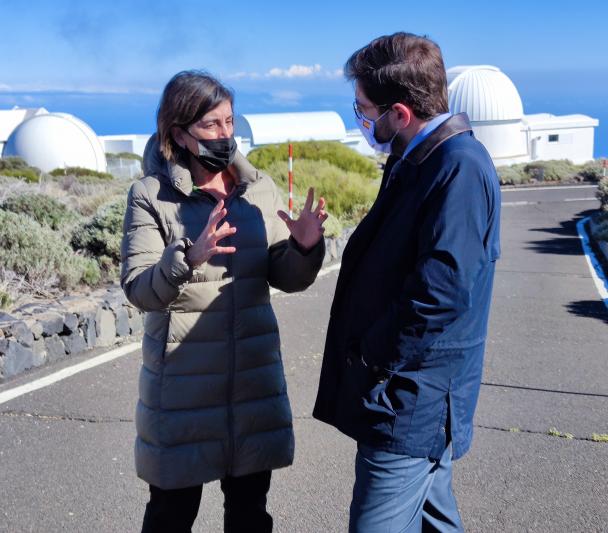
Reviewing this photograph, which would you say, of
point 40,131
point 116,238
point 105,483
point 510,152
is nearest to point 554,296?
point 116,238

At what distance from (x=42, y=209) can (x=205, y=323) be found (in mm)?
9567

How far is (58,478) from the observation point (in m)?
4.20

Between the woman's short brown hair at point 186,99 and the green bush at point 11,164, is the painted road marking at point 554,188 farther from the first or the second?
the woman's short brown hair at point 186,99

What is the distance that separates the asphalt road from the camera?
3.81 m

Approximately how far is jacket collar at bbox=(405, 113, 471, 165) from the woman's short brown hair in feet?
2.57

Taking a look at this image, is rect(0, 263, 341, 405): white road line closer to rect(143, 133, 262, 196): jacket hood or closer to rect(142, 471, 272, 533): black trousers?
rect(142, 471, 272, 533): black trousers

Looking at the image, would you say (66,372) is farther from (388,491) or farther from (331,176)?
(331,176)

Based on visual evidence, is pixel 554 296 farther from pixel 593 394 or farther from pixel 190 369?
pixel 190 369

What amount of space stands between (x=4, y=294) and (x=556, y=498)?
15.9ft

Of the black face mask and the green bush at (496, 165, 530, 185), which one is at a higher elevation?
the black face mask

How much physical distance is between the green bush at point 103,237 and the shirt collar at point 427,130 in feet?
24.5

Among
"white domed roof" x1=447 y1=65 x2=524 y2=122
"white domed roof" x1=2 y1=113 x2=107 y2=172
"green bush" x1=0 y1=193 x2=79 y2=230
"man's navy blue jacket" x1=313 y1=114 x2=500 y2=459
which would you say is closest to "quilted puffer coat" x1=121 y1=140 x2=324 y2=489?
"man's navy blue jacket" x1=313 y1=114 x2=500 y2=459

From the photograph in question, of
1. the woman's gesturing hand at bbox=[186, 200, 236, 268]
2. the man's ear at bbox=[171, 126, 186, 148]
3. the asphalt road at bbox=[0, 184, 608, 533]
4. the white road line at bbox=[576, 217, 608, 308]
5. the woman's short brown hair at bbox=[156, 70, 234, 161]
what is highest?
the woman's short brown hair at bbox=[156, 70, 234, 161]

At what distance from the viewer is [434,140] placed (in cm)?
241
